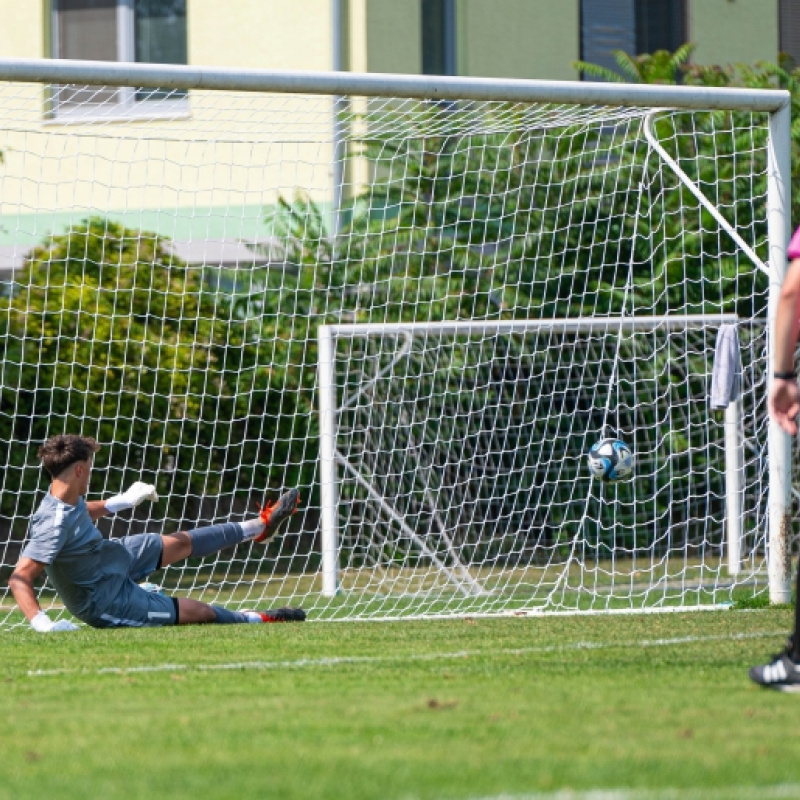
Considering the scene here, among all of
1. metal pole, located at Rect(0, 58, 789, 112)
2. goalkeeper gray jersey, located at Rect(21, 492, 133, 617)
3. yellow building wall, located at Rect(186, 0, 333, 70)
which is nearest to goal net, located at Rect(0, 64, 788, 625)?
metal pole, located at Rect(0, 58, 789, 112)

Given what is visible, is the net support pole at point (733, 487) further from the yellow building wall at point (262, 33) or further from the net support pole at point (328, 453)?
the yellow building wall at point (262, 33)

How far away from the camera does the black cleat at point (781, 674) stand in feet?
18.5

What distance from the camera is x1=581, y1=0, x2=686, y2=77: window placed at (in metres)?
19.0

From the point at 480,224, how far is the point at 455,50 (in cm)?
487

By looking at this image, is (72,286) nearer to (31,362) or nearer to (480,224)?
(31,362)

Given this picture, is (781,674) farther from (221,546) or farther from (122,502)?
(122,502)

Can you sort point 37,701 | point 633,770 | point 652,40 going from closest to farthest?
1. point 633,770
2. point 37,701
3. point 652,40

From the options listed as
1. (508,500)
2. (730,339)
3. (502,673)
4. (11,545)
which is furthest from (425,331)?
(502,673)

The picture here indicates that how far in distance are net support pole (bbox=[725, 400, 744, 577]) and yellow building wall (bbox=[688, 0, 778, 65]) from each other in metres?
8.64

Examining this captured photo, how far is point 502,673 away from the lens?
6.42m

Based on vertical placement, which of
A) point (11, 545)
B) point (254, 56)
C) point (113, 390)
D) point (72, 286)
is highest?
point (254, 56)

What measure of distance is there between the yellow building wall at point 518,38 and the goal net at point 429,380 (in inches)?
A: 154

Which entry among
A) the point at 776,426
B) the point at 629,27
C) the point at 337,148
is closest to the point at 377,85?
the point at 776,426

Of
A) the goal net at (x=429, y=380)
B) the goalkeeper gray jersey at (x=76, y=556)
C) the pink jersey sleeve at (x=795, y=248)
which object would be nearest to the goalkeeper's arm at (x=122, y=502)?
the goalkeeper gray jersey at (x=76, y=556)
